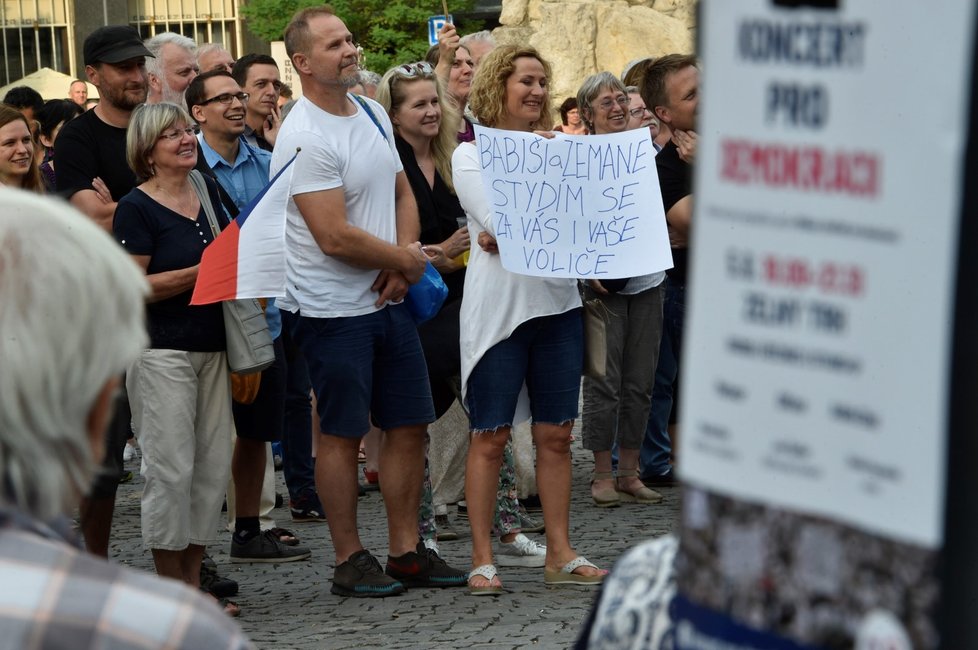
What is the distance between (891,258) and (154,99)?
24.5 ft

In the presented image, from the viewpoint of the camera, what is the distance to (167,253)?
18.0ft

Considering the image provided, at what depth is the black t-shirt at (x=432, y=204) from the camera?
647cm

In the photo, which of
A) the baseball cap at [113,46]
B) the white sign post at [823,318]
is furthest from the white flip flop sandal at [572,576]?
the white sign post at [823,318]

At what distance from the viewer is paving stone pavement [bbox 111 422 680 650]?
5238 millimetres

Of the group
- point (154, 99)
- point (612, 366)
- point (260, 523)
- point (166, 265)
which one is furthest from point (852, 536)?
point (154, 99)

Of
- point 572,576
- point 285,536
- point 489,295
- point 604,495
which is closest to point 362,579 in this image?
point 572,576

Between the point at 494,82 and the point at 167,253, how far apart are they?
→ 1.50 m

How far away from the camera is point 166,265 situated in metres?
5.47

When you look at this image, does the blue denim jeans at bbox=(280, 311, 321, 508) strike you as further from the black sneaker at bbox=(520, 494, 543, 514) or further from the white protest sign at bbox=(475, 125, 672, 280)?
the white protest sign at bbox=(475, 125, 672, 280)

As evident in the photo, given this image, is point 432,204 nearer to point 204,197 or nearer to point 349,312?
point 349,312

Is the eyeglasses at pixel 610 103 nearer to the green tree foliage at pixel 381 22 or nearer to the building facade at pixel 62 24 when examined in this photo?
the green tree foliage at pixel 381 22

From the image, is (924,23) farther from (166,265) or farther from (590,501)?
(590,501)

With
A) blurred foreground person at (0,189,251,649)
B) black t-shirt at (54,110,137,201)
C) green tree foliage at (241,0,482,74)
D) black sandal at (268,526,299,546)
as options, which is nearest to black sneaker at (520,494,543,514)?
black sandal at (268,526,299,546)

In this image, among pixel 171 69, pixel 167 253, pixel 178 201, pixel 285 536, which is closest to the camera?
pixel 167 253
